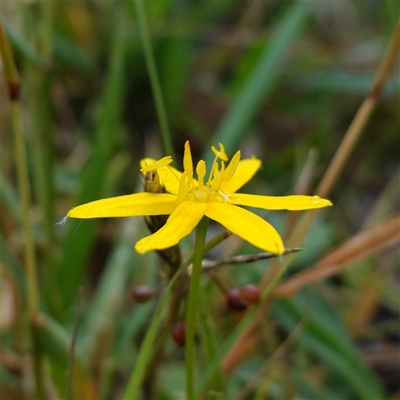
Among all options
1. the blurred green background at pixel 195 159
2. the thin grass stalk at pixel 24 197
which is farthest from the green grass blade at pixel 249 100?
the thin grass stalk at pixel 24 197

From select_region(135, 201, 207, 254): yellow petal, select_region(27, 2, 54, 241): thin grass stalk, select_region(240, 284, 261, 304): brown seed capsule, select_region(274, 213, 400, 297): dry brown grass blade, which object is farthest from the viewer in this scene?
select_region(27, 2, 54, 241): thin grass stalk

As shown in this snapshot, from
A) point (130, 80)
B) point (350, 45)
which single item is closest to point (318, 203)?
point (130, 80)

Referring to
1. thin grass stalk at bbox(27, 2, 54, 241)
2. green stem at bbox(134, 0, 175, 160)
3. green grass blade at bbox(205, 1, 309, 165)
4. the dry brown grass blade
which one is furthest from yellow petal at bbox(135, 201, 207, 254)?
green grass blade at bbox(205, 1, 309, 165)

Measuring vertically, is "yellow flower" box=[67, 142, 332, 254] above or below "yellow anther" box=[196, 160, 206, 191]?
below

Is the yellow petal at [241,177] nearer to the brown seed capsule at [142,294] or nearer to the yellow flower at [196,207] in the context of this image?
the yellow flower at [196,207]

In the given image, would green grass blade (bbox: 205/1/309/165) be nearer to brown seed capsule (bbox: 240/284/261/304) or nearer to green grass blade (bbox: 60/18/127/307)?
green grass blade (bbox: 60/18/127/307)

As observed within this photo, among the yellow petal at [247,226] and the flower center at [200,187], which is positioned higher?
the flower center at [200,187]
